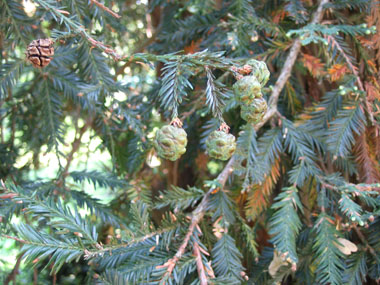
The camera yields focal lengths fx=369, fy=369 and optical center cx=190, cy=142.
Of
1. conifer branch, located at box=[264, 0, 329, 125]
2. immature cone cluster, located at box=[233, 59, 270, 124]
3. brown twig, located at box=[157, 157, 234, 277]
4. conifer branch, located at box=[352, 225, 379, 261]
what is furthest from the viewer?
conifer branch, located at box=[264, 0, 329, 125]

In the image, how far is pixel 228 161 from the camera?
1088 mm

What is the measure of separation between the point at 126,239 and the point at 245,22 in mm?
682

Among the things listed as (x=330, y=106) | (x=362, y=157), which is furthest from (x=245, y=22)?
(x=362, y=157)

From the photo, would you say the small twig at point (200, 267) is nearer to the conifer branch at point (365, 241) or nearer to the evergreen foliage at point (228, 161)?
the evergreen foliage at point (228, 161)

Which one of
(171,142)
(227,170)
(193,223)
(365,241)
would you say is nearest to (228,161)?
(227,170)

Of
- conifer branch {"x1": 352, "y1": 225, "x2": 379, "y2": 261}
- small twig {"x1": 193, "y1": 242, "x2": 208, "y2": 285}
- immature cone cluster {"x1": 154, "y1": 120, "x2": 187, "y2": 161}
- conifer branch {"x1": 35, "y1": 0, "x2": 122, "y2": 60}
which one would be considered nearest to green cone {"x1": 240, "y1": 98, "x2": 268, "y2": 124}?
immature cone cluster {"x1": 154, "y1": 120, "x2": 187, "y2": 161}

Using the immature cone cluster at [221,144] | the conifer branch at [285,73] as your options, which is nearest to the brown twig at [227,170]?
the conifer branch at [285,73]

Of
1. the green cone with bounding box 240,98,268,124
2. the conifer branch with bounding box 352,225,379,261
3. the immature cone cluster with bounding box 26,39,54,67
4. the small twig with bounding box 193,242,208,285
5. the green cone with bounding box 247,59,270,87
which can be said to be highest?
the immature cone cluster with bounding box 26,39,54,67

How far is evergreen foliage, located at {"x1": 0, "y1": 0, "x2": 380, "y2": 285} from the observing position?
78cm

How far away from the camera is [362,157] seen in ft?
3.43

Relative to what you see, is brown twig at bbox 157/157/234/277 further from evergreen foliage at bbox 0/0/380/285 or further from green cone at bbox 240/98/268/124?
green cone at bbox 240/98/268/124

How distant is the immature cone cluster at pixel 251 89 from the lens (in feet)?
1.89

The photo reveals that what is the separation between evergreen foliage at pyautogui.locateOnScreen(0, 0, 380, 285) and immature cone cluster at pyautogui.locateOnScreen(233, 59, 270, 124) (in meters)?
0.04

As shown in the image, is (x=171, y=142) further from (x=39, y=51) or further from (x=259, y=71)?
(x=39, y=51)
